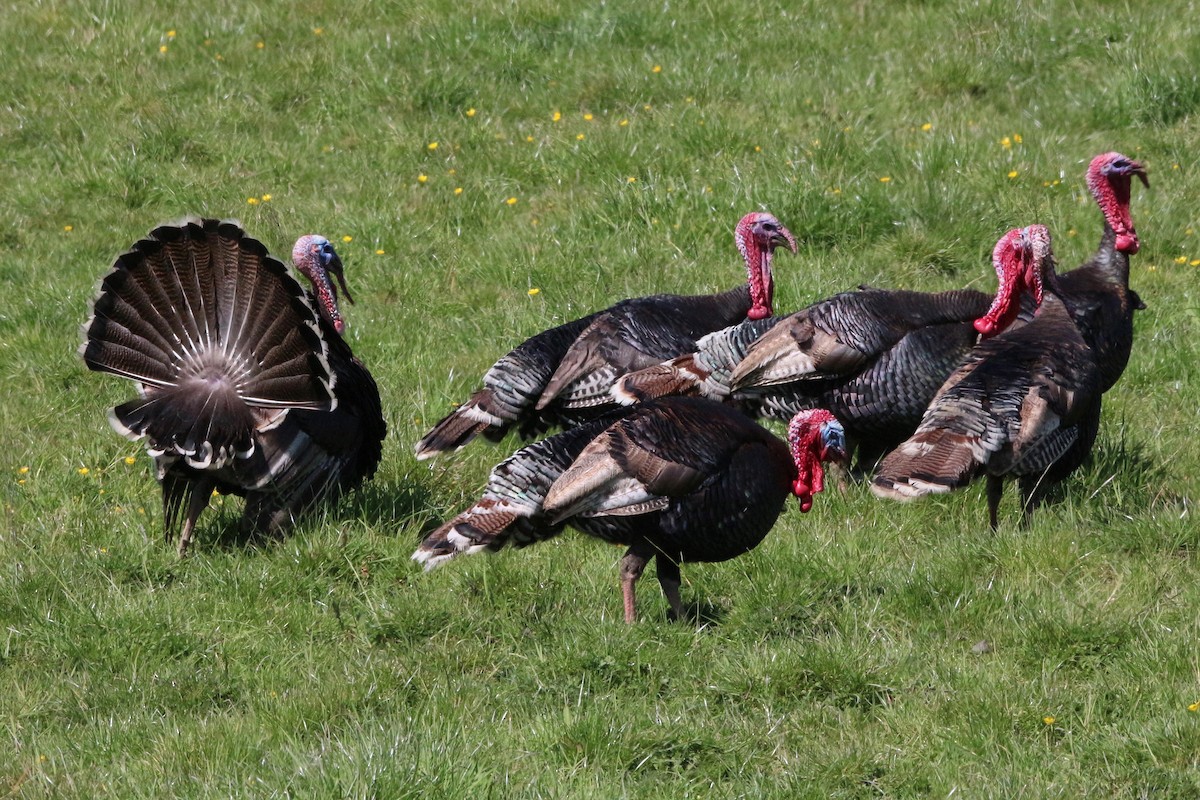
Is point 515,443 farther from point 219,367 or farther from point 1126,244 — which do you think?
point 1126,244

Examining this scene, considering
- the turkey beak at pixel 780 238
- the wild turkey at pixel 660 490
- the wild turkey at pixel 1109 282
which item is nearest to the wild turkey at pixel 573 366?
the turkey beak at pixel 780 238

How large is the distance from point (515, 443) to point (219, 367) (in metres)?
1.68

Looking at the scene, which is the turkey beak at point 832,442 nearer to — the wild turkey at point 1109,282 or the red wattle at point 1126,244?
the wild turkey at point 1109,282

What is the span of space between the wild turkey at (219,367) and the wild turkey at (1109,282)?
3.27 meters

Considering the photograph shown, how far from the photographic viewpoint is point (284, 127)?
1052 cm

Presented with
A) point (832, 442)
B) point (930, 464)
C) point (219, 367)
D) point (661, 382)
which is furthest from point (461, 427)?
point (930, 464)

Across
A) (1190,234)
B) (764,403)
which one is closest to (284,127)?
(764,403)

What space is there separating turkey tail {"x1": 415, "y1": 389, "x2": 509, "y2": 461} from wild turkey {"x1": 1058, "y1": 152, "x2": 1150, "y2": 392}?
2.64 metres

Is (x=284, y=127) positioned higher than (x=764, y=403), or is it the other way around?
(x=284, y=127)

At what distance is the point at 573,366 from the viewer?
7176 millimetres

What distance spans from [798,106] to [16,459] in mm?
5390

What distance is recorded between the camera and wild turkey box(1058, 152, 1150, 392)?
271 inches

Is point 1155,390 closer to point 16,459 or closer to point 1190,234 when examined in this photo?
point 1190,234

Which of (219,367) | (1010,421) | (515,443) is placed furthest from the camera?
(515,443)
